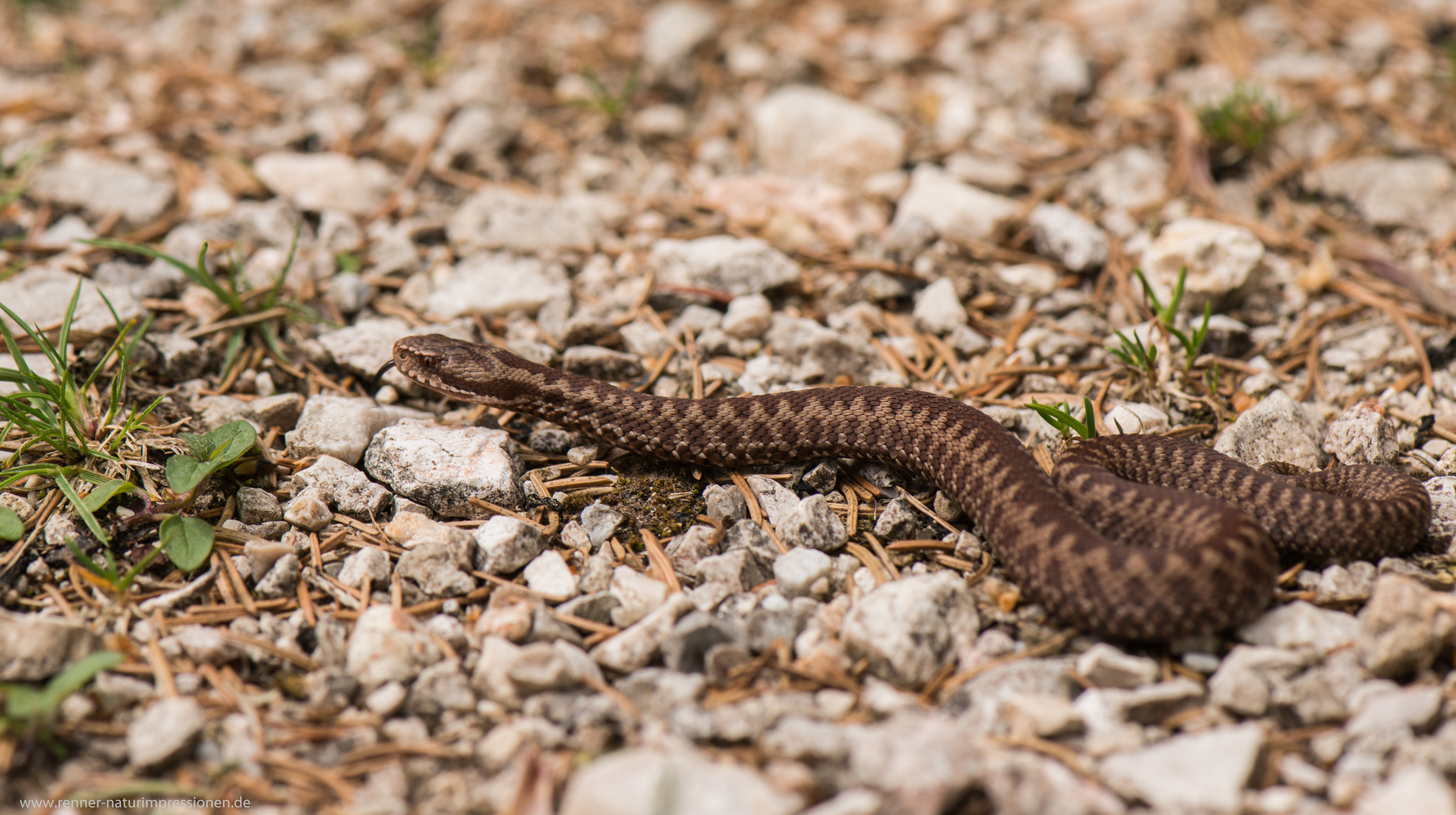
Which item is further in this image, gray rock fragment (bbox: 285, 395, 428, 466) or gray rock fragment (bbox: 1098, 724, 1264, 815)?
gray rock fragment (bbox: 285, 395, 428, 466)

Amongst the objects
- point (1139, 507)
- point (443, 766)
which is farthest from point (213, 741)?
point (1139, 507)

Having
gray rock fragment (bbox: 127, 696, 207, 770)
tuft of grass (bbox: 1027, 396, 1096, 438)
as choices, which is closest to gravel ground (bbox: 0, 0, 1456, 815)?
gray rock fragment (bbox: 127, 696, 207, 770)

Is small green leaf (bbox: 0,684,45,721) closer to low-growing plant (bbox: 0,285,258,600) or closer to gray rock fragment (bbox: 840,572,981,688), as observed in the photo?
low-growing plant (bbox: 0,285,258,600)

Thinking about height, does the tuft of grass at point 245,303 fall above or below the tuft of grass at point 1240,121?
below

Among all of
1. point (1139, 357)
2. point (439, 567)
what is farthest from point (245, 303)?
point (1139, 357)

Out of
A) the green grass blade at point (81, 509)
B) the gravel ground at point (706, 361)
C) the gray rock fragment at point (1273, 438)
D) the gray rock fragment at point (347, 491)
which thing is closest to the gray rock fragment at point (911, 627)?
the gravel ground at point (706, 361)

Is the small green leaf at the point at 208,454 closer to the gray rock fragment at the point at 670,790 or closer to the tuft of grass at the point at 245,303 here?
the tuft of grass at the point at 245,303
